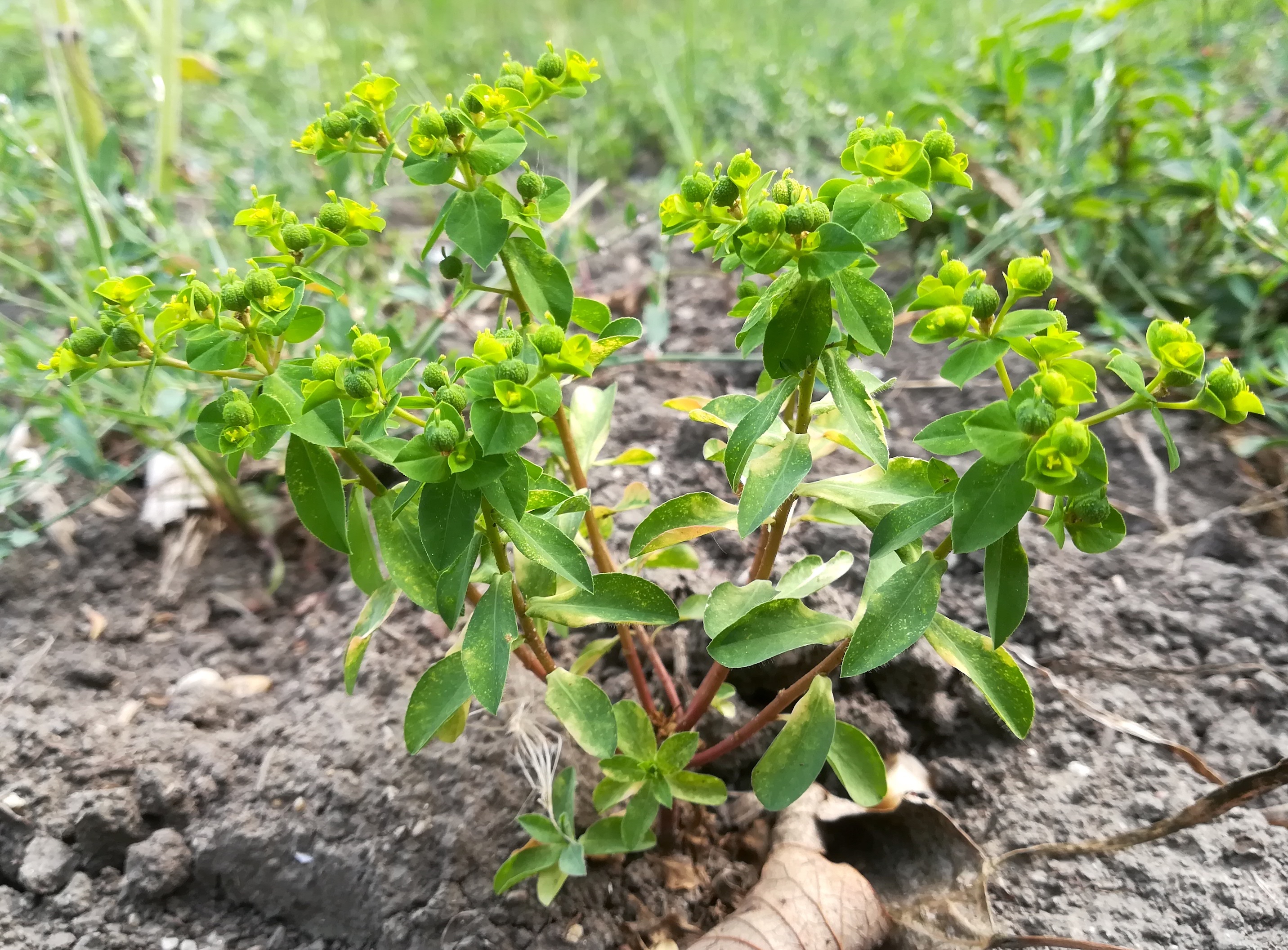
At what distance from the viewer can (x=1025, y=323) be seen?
0.83 m

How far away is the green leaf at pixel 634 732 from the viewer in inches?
45.0

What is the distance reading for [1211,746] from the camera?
138 cm

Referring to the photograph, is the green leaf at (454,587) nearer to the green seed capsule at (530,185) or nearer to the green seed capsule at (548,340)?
the green seed capsule at (548,340)

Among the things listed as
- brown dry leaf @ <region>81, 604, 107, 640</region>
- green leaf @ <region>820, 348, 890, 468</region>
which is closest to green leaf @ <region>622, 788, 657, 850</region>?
green leaf @ <region>820, 348, 890, 468</region>

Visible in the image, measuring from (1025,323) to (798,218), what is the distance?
0.79ft

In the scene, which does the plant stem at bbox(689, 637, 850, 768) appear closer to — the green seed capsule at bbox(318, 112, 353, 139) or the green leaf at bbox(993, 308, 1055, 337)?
the green leaf at bbox(993, 308, 1055, 337)

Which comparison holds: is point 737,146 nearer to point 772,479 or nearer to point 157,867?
point 772,479

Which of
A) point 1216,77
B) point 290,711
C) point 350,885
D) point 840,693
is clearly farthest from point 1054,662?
point 1216,77

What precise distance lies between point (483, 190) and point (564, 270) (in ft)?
0.42

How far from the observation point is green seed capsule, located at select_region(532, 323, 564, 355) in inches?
33.5

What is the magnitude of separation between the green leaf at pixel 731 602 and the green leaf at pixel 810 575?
2 centimetres

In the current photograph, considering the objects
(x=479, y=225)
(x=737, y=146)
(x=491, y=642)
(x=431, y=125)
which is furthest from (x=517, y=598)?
(x=737, y=146)

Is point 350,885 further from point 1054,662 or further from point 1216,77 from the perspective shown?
point 1216,77

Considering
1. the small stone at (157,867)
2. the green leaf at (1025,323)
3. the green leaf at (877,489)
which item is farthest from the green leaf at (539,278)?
the small stone at (157,867)
